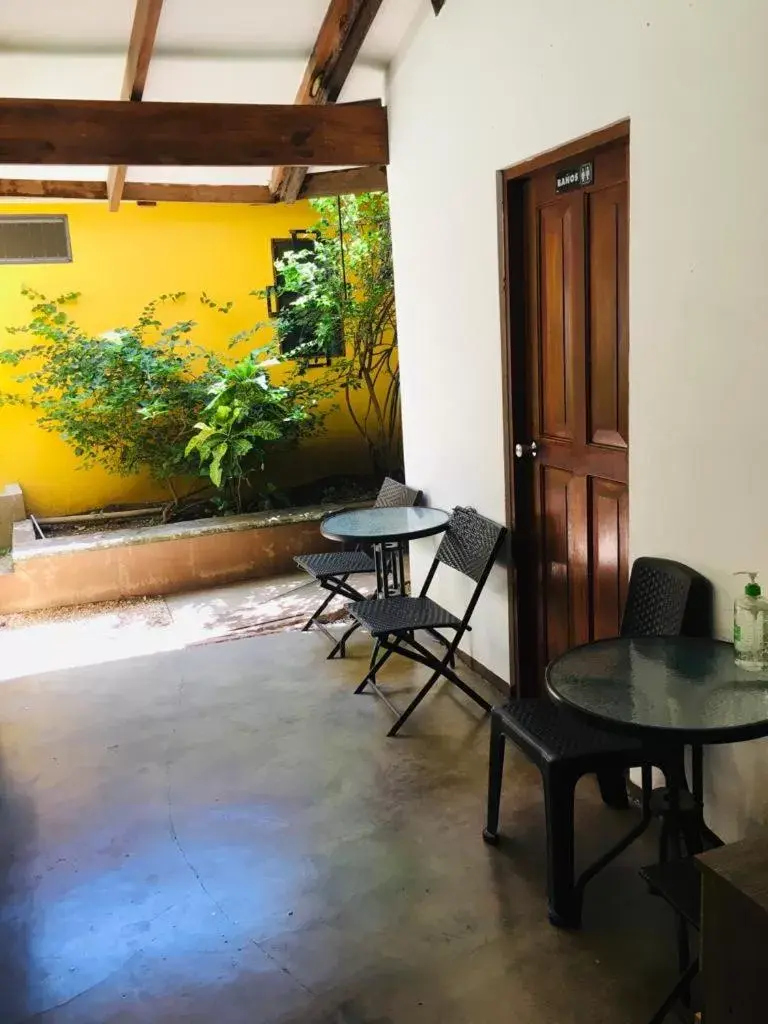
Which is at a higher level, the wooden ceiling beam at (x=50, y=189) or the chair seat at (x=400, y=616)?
the wooden ceiling beam at (x=50, y=189)

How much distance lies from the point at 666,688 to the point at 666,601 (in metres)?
0.51

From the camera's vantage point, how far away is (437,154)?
4230mm

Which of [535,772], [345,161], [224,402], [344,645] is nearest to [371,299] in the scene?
[224,402]

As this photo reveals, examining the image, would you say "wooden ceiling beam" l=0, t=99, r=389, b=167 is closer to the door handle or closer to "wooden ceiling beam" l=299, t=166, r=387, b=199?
"wooden ceiling beam" l=299, t=166, r=387, b=199

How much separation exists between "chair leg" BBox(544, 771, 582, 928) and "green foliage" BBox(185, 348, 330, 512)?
399 centimetres

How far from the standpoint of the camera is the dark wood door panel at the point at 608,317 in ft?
10.00

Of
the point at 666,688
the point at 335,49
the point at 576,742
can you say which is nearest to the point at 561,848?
the point at 576,742

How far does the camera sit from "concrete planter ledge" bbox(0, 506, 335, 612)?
229 inches

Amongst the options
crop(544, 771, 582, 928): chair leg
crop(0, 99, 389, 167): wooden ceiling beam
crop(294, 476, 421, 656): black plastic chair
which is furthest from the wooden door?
crop(0, 99, 389, 167): wooden ceiling beam

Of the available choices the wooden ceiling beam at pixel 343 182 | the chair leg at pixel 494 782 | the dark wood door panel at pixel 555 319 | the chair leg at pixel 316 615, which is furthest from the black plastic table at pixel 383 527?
the wooden ceiling beam at pixel 343 182

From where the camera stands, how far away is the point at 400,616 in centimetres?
394

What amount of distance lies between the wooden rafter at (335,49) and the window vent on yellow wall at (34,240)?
2716 mm

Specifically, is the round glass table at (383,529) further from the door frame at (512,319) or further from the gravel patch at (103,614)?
the gravel patch at (103,614)

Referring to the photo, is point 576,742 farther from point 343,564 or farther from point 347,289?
point 347,289
